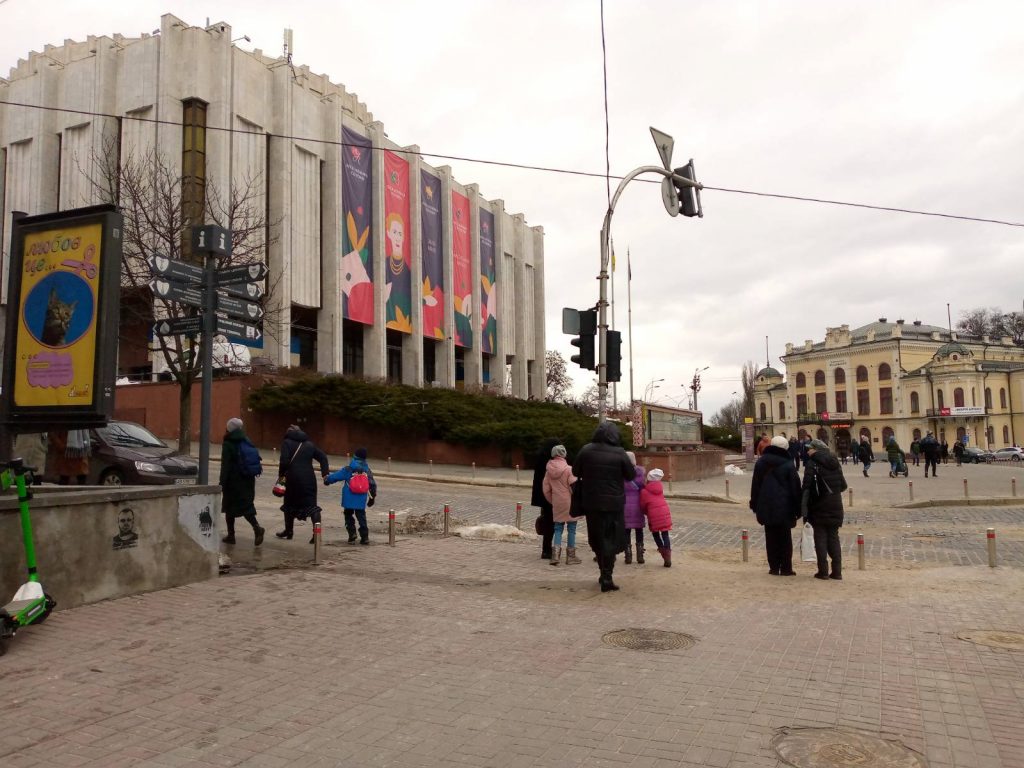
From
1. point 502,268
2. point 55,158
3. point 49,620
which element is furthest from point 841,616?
point 502,268

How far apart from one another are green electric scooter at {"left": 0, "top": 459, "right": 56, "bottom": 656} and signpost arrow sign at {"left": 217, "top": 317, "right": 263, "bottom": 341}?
313cm

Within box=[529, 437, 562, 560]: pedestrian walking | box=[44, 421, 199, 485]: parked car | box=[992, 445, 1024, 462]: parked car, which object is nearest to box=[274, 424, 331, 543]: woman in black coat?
box=[44, 421, 199, 485]: parked car

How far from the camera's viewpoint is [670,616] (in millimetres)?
7195

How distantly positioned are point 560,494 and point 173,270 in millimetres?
5451

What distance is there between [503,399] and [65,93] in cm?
2801

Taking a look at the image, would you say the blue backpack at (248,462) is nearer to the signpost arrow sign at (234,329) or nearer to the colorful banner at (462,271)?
the signpost arrow sign at (234,329)

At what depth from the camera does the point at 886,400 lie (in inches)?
3226

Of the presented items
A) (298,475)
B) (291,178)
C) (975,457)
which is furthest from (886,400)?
(298,475)

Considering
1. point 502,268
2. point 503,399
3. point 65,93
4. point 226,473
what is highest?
point 65,93

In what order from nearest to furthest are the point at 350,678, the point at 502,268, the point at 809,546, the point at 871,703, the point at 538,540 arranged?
the point at 871,703, the point at 350,678, the point at 809,546, the point at 538,540, the point at 502,268

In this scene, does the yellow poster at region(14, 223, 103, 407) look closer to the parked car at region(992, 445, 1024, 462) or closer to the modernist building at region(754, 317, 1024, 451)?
the parked car at region(992, 445, 1024, 462)

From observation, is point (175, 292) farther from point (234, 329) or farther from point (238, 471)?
point (238, 471)

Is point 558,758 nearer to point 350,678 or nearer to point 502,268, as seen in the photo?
point 350,678

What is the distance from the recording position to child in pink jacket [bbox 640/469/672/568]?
393 inches
